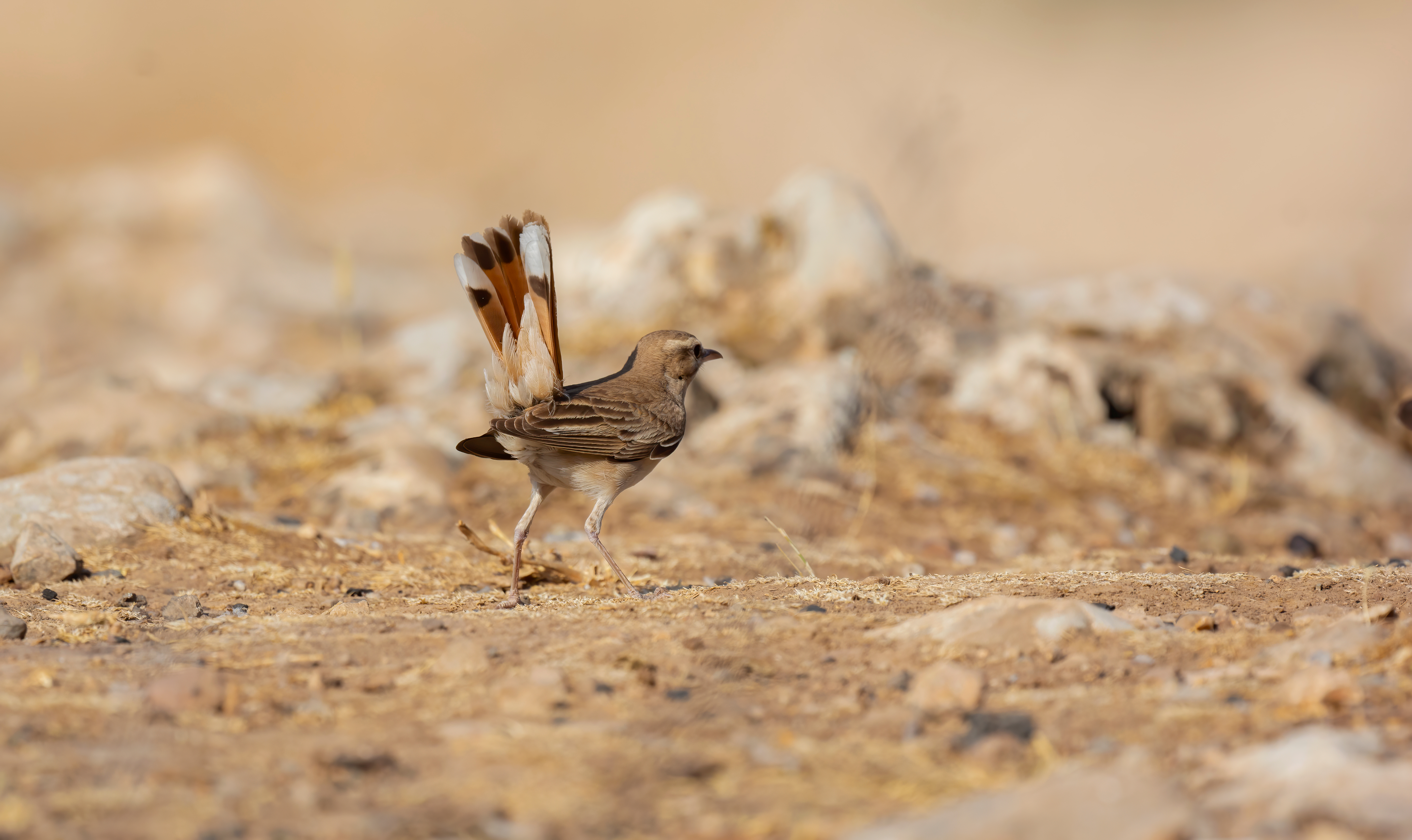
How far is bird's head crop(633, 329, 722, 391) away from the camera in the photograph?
670 cm

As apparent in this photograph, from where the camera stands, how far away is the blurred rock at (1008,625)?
393 centimetres

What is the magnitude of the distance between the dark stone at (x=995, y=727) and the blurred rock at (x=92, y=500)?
16.0 feet

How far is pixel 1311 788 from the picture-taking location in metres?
2.58

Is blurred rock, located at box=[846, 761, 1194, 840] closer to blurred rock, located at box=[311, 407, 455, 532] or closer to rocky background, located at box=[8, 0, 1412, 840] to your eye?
rocky background, located at box=[8, 0, 1412, 840]

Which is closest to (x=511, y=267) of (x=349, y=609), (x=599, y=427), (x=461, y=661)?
(x=599, y=427)

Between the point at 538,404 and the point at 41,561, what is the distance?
8.32 feet

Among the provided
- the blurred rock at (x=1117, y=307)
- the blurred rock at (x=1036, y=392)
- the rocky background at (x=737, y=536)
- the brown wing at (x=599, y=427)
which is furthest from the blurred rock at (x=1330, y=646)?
the blurred rock at (x=1117, y=307)

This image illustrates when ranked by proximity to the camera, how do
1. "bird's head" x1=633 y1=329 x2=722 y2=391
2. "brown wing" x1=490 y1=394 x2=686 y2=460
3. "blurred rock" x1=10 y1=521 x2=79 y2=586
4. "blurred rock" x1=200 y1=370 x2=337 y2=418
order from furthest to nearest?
"blurred rock" x1=200 y1=370 x2=337 y2=418, "bird's head" x1=633 y1=329 x2=722 y2=391, "brown wing" x1=490 y1=394 x2=686 y2=460, "blurred rock" x1=10 y1=521 x2=79 y2=586

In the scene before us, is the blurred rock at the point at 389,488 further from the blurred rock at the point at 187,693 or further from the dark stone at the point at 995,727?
the dark stone at the point at 995,727

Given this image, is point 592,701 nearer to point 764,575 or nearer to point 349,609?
point 349,609

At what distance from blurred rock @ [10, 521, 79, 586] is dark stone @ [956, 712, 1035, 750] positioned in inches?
178

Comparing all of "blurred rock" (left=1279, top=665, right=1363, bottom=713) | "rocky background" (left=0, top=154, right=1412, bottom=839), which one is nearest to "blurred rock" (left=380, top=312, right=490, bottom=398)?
"rocky background" (left=0, top=154, right=1412, bottom=839)

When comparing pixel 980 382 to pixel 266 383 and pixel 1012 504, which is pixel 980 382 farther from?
pixel 266 383

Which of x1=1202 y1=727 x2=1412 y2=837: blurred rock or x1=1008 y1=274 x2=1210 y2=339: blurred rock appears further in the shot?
x1=1008 y1=274 x2=1210 y2=339: blurred rock
